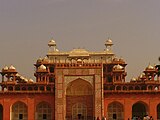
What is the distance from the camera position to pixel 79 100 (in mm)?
35906

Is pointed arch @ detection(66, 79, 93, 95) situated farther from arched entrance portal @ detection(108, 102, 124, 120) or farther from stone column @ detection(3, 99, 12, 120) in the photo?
stone column @ detection(3, 99, 12, 120)

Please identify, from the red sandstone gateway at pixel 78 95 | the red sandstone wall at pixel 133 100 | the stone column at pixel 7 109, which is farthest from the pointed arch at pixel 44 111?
the red sandstone wall at pixel 133 100

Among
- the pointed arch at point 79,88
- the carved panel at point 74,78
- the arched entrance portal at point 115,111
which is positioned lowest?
the arched entrance portal at point 115,111

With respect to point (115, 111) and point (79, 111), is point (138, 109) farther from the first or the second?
point (79, 111)

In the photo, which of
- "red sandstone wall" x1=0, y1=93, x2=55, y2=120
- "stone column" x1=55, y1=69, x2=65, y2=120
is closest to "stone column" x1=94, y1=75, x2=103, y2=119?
"stone column" x1=55, y1=69, x2=65, y2=120

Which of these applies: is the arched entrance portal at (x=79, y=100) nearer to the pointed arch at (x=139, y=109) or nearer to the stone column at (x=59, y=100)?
the stone column at (x=59, y=100)

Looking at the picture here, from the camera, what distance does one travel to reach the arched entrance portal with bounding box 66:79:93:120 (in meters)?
35.7

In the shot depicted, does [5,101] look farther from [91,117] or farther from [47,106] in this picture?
[91,117]

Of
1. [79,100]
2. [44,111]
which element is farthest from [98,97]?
[44,111]

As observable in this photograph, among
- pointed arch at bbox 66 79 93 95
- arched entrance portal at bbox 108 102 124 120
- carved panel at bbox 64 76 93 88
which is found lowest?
arched entrance portal at bbox 108 102 124 120

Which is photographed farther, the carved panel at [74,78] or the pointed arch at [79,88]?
the pointed arch at [79,88]

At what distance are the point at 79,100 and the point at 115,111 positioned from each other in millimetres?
3289

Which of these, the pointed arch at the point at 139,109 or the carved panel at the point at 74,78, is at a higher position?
the carved panel at the point at 74,78

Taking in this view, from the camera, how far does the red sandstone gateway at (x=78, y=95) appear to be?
34.9 metres
